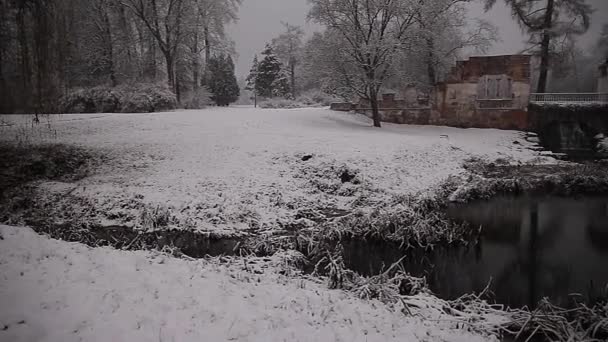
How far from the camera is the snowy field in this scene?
3941 mm

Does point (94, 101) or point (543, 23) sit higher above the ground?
point (543, 23)

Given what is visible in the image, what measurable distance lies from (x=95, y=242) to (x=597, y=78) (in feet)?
84.0

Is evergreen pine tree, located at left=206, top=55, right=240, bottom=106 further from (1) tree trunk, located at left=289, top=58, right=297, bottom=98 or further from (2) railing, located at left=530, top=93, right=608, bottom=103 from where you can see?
(2) railing, located at left=530, top=93, right=608, bottom=103

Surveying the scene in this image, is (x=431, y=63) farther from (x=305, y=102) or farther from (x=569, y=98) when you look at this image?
(x=305, y=102)

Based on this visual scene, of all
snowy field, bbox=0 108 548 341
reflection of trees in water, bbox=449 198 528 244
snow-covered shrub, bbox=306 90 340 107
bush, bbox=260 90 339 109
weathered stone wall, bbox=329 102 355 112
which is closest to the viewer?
snowy field, bbox=0 108 548 341

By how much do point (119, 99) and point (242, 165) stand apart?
13844 mm

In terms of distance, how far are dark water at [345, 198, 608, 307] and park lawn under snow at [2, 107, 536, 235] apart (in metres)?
2.33

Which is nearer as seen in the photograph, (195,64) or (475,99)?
(475,99)

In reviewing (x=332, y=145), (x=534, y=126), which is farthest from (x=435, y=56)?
(x=332, y=145)

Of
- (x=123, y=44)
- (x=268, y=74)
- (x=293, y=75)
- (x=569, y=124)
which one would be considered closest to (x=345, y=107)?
(x=569, y=124)

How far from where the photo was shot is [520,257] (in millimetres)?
7336

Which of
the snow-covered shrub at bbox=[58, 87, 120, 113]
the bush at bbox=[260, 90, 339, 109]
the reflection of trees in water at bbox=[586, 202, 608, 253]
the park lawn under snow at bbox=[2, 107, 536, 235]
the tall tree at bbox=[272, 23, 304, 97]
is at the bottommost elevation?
the reflection of trees in water at bbox=[586, 202, 608, 253]

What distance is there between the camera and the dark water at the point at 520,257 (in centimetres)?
597

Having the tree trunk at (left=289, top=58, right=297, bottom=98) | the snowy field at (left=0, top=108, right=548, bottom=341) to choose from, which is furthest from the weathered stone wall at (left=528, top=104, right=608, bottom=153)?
the tree trunk at (left=289, top=58, right=297, bottom=98)
